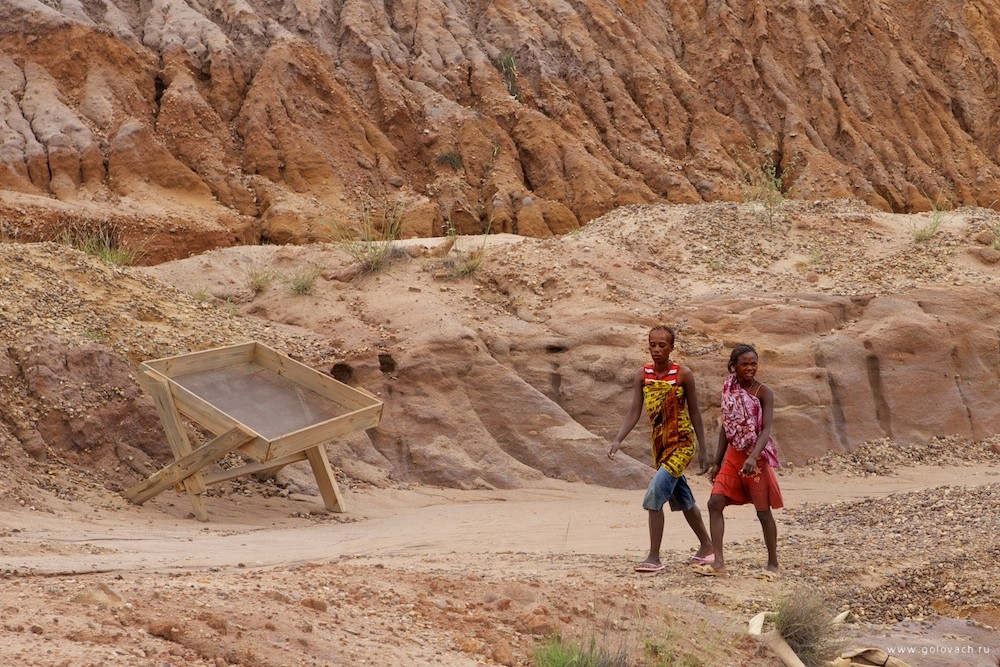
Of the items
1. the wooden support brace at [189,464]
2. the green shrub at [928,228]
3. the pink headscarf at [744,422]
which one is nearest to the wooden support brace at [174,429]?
the wooden support brace at [189,464]

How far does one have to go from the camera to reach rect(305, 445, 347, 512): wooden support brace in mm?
8555

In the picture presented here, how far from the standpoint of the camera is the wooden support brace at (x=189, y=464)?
7922 millimetres

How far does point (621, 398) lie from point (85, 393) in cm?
437

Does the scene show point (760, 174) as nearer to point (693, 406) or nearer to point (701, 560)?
point (693, 406)

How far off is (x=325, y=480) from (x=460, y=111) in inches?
417

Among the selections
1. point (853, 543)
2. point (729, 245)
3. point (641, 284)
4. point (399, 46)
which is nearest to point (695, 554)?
point (853, 543)

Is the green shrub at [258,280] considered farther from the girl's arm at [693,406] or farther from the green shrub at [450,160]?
the green shrub at [450,160]

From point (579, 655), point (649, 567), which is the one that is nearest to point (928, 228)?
point (649, 567)

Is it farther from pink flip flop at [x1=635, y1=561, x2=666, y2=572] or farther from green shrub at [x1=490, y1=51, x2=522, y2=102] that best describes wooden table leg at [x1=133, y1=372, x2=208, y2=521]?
green shrub at [x1=490, y1=51, x2=522, y2=102]

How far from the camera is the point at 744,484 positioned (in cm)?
654

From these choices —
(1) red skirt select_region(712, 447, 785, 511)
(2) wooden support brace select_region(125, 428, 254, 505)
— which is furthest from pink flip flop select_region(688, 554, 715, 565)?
(2) wooden support brace select_region(125, 428, 254, 505)

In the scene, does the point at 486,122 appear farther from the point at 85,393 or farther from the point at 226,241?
the point at 85,393

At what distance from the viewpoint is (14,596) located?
4.68 meters

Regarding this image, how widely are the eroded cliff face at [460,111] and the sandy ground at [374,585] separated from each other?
7.81 meters
